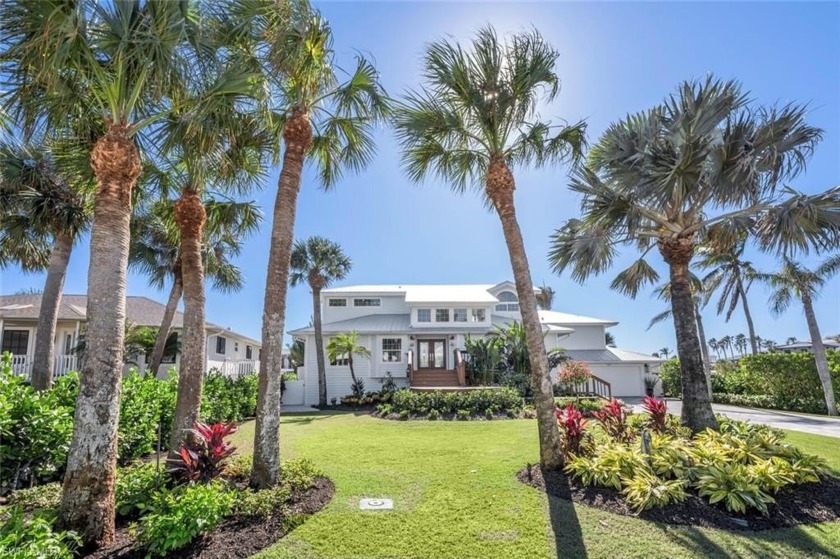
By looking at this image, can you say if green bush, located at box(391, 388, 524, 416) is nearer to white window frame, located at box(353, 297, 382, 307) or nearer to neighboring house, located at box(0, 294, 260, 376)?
neighboring house, located at box(0, 294, 260, 376)

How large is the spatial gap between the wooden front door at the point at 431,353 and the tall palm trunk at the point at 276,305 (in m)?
17.5

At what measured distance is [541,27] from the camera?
7281mm

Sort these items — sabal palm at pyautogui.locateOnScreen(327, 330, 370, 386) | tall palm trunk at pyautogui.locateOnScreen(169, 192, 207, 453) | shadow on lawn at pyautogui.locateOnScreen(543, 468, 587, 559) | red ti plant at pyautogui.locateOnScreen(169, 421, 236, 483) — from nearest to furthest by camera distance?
shadow on lawn at pyautogui.locateOnScreen(543, 468, 587, 559) < red ti plant at pyautogui.locateOnScreen(169, 421, 236, 483) < tall palm trunk at pyautogui.locateOnScreen(169, 192, 207, 453) < sabal palm at pyautogui.locateOnScreen(327, 330, 370, 386)

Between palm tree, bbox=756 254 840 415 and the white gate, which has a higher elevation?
palm tree, bbox=756 254 840 415

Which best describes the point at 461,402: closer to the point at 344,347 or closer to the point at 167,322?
the point at 344,347

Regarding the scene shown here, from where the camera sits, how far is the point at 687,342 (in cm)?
916

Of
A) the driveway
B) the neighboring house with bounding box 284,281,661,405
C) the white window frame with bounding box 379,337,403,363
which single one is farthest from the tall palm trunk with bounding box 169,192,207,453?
the driveway

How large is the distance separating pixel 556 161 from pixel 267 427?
25.2 ft

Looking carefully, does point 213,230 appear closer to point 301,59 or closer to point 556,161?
point 301,59

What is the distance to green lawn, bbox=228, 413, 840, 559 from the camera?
4.46 metres

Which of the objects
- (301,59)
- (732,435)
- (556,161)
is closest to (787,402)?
(732,435)

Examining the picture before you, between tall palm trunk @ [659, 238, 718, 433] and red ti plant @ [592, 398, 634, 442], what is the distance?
1403 millimetres

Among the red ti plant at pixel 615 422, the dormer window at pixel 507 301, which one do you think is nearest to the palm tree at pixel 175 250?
the red ti plant at pixel 615 422

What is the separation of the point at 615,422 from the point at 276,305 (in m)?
7.56
